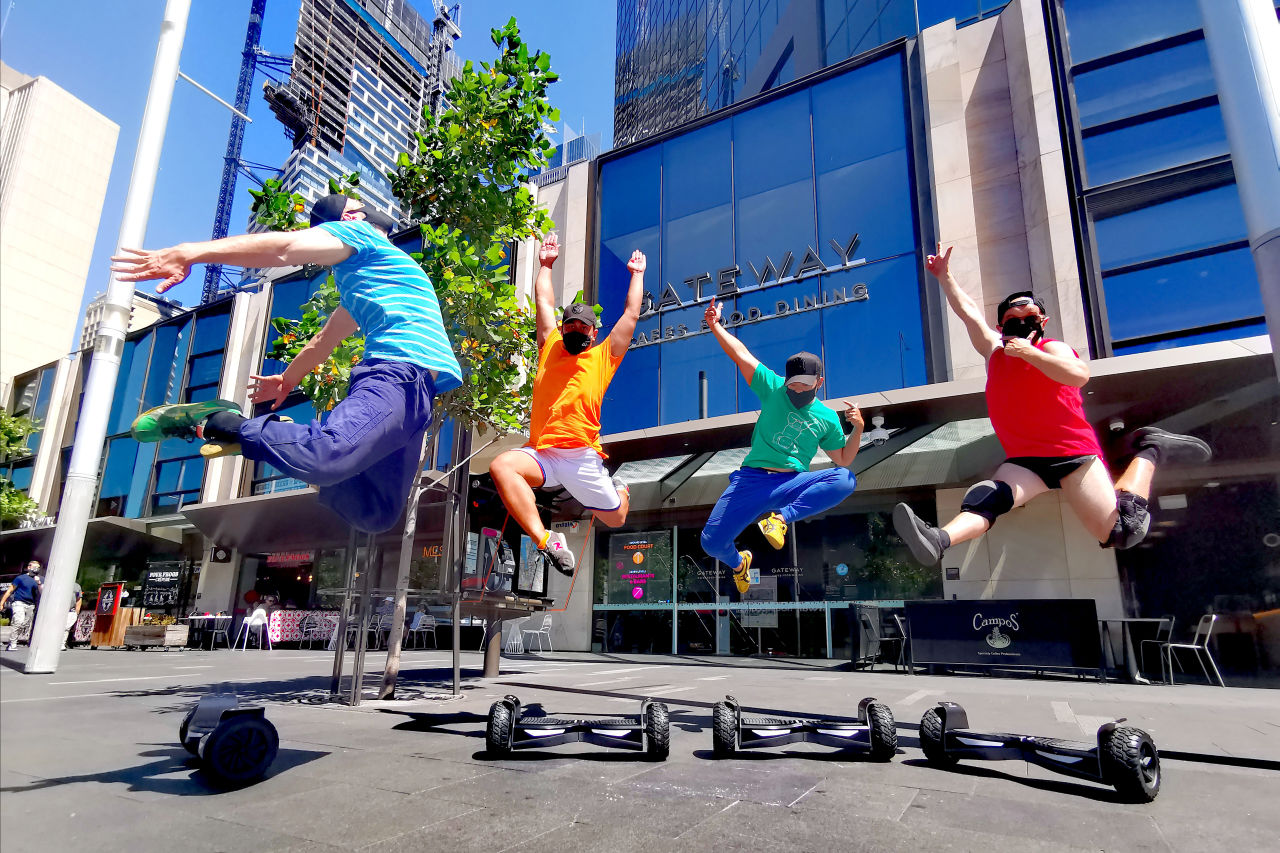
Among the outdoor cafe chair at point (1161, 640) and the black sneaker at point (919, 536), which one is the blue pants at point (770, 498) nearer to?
the black sneaker at point (919, 536)

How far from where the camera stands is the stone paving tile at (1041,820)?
282 centimetres

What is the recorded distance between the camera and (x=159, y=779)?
2338 mm

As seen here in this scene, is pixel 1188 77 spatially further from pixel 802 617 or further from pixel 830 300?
pixel 802 617

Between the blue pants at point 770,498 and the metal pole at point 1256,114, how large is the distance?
2.64 meters

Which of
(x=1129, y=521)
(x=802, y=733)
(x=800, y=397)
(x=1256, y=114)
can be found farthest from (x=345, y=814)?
(x=1256, y=114)

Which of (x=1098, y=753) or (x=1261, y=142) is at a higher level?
(x=1261, y=142)

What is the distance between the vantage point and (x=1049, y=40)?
884cm

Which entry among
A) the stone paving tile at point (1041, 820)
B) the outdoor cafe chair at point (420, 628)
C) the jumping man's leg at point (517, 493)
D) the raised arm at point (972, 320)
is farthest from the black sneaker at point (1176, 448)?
the outdoor cafe chair at point (420, 628)

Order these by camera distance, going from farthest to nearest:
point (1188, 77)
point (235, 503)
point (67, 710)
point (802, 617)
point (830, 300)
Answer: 1. point (802, 617)
2. point (830, 300)
3. point (1188, 77)
4. point (235, 503)
5. point (67, 710)

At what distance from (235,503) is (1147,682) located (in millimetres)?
13326

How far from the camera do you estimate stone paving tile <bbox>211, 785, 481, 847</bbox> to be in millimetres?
2459

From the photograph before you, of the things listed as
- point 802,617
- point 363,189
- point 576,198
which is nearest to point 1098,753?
point 363,189

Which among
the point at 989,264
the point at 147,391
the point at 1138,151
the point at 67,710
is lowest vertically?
the point at 67,710

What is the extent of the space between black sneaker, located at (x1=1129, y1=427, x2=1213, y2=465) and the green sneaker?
5.24 metres
